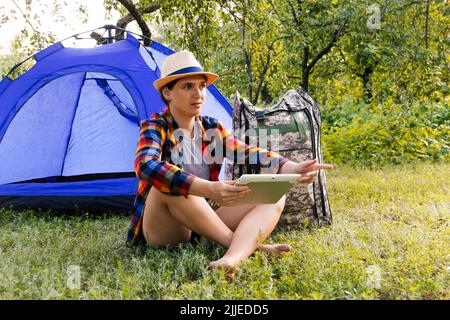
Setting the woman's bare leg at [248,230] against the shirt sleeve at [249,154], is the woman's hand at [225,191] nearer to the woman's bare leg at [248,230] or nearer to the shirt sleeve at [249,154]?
the woman's bare leg at [248,230]

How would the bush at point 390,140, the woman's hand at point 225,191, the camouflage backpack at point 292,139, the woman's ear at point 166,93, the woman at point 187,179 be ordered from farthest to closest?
the bush at point 390,140, the camouflage backpack at point 292,139, the woman's ear at point 166,93, the woman at point 187,179, the woman's hand at point 225,191

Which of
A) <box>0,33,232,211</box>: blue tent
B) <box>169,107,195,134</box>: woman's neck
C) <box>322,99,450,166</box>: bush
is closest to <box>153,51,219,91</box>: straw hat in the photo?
<box>169,107,195,134</box>: woman's neck

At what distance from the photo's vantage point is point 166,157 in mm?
2463

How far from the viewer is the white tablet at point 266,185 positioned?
1996 millimetres

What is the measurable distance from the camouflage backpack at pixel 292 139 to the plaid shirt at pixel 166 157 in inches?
11.4

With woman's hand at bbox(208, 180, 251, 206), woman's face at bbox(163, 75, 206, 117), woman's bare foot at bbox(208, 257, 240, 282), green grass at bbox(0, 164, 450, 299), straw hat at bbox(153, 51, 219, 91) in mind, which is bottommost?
green grass at bbox(0, 164, 450, 299)

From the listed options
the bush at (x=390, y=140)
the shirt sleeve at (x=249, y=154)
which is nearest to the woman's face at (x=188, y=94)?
the shirt sleeve at (x=249, y=154)

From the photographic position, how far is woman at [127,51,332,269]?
2.14m

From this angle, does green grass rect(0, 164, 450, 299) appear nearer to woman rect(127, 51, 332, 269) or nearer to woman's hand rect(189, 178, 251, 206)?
woman rect(127, 51, 332, 269)

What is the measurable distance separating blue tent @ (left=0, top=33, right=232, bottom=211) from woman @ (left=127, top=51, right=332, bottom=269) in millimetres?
1213

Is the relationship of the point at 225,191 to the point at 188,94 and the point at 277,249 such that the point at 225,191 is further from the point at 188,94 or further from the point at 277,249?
the point at 188,94

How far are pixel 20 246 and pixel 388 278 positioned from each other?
2.06 m

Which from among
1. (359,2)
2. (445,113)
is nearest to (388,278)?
(359,2)

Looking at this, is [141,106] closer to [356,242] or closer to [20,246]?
[20,246]
